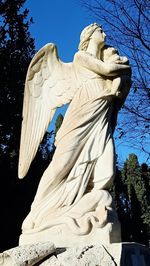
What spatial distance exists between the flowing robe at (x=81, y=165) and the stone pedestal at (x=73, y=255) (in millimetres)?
414

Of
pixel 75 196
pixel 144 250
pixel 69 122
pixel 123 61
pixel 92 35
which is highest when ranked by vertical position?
pixel 92 35

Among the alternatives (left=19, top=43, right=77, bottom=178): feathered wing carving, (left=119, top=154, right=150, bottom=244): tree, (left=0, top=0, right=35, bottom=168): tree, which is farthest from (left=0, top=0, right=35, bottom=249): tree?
(left=119, top=154, right=150, bottom=244): tree

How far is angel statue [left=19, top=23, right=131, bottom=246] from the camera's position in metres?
3.87

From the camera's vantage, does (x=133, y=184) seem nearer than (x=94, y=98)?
No

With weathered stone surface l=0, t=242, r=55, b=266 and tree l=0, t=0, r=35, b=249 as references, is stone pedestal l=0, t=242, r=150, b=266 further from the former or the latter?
tree l=0, t=0, r=35, b=249

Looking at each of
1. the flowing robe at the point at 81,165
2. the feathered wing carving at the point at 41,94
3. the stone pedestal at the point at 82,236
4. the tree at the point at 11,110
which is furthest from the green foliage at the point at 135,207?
the stone pedestal at the point at 82,236

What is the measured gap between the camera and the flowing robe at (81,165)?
4035 mm

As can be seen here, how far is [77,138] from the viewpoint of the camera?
4.41 meters

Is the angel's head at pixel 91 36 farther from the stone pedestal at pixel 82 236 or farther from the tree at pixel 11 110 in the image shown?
the tree at pixel 11 110

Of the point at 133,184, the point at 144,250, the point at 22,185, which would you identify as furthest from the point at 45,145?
the point at 144,250

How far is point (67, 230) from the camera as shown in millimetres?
3809

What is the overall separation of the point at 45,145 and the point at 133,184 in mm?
9148

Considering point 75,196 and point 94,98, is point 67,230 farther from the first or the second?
point 94,98

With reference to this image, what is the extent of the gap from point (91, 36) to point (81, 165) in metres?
1.71
